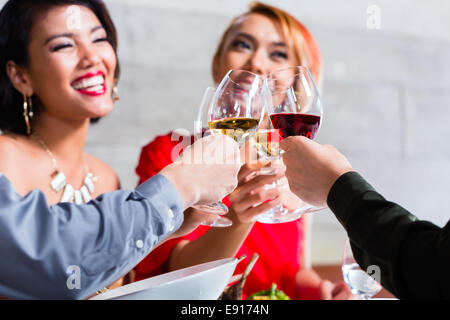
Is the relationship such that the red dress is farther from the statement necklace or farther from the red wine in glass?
the red wine in glass

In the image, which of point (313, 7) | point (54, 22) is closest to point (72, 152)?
point (54, 22)

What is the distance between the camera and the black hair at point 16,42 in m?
1.36

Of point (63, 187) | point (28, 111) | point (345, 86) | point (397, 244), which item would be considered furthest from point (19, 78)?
point (345, 86)

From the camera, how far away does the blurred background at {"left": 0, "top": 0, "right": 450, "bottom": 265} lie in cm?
264

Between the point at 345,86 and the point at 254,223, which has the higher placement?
the point at 345,86

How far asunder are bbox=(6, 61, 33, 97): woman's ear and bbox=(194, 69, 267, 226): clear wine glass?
2.66 feet

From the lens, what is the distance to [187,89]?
2752 mm

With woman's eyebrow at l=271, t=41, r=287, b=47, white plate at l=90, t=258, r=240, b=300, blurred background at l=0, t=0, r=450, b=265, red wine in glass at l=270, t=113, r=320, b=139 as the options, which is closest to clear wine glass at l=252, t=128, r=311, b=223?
red wine in glass at l=270, t=113, r=320, b=139

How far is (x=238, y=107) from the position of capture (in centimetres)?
84

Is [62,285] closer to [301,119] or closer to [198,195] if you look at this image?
[198,195]

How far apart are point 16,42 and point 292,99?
3.09 ft

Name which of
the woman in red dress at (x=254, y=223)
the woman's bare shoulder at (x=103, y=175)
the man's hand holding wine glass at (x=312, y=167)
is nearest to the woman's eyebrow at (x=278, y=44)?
the woman in red dress at (x=254, y=223)

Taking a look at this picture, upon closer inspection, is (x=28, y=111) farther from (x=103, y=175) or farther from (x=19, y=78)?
(x=103, y=175)

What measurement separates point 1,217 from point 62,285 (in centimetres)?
13
